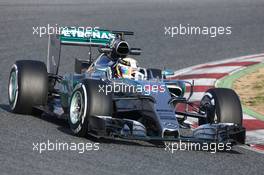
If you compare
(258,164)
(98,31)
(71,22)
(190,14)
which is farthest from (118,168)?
(190,14)

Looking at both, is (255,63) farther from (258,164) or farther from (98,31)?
(258,164)

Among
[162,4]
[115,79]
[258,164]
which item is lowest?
[258,164]

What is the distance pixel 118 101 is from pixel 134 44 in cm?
756

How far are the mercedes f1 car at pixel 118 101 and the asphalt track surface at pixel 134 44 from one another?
7.3 inches

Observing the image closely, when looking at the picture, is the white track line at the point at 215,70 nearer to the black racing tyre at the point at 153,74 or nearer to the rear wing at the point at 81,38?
the rear wing at the point at 81,38

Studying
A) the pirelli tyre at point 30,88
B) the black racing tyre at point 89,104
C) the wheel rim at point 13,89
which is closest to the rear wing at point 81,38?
the wheel rim at point 13,89

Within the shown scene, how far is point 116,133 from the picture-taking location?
409 inches

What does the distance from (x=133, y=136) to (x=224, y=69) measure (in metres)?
6.08

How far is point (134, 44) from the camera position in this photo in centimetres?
1877

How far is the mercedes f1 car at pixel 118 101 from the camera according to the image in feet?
34.7

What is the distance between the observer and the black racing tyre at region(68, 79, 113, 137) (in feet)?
34.7
